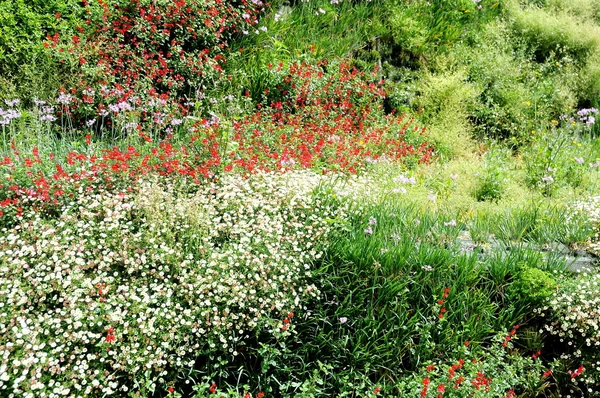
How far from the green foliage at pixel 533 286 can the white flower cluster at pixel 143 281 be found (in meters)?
1.50

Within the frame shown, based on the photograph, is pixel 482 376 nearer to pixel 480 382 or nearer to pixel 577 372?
pixel 480 382

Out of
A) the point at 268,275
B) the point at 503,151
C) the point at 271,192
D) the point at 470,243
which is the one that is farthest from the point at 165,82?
the point at 503,151

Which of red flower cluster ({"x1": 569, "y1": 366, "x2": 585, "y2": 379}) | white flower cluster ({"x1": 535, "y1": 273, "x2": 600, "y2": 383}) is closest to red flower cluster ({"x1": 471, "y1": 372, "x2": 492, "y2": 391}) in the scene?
red flower cluster ({"x1": 569, "y1": 366, "x2": 585, "y2": 379})

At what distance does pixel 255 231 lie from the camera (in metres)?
4.22

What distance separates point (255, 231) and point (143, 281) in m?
0.93

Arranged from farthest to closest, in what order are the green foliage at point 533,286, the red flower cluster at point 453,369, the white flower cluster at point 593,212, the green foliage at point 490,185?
the green foliage at point 490,185 < the white flower cluster at point 593,212 < the green foliage at point 533,286 < the red flower cluster at point 453,369

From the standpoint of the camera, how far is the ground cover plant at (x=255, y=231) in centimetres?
354

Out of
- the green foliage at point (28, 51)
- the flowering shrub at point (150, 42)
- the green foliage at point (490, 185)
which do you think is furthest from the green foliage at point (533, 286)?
the green foliage at point (28, 51)

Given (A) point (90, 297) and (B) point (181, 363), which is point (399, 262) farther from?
(A) point (90, 297)

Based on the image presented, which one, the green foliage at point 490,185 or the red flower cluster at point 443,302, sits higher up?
the green foliage at point 490,185

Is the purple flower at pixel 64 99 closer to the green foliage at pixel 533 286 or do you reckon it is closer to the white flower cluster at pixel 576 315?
the green foliage at pixel 533 286

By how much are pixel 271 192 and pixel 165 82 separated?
2754 millimetres

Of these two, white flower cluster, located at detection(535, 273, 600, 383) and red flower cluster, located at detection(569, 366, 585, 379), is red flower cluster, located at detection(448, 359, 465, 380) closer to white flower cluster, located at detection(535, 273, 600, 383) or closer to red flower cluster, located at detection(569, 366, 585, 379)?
red flower cluster, located at detection(569, 366, 585, 379)

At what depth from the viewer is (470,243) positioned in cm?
485
